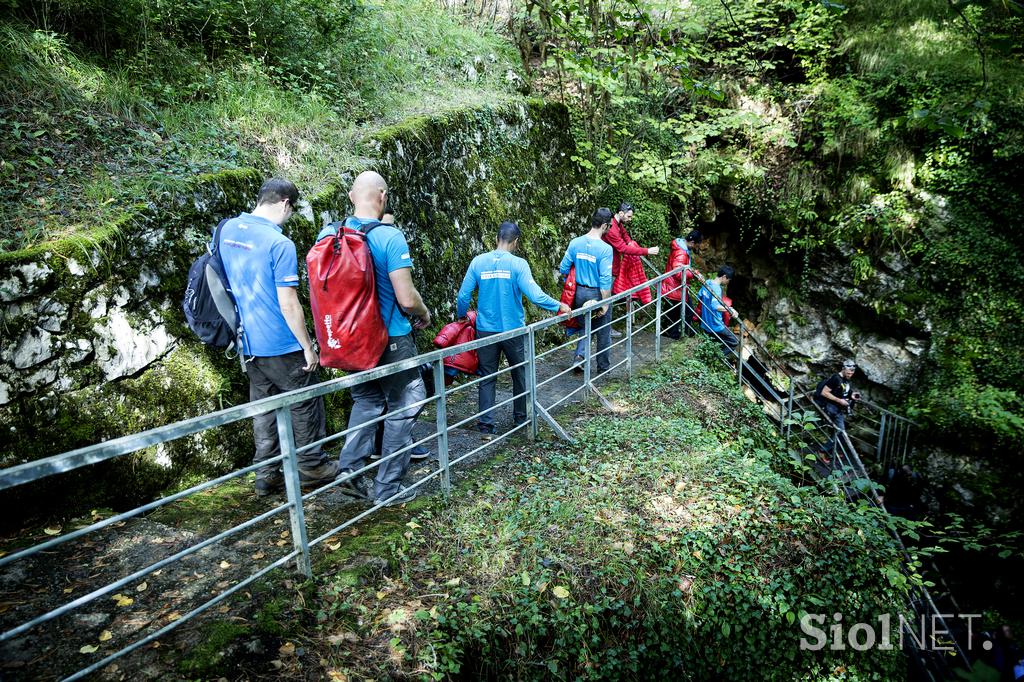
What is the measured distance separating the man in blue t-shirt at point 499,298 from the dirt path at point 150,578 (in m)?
1.14

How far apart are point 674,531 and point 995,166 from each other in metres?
10.5

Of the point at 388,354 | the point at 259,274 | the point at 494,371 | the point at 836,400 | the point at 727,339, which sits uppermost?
the point at 259,274

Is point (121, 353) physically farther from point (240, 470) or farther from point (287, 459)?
point (240, 470)

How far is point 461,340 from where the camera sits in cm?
554

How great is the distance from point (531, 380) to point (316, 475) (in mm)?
2071

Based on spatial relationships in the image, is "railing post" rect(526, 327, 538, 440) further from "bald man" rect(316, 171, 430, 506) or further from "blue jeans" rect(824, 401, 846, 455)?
"blue jeans" rect(824, 401, 846, 455)

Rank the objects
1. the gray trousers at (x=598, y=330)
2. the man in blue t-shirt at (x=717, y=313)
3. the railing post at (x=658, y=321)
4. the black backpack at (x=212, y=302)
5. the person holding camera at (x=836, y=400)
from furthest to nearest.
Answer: the person holding camera at (x=836, y=400), the man in blue t-shirt at (x=717, y=313), the railing post at (x=658, y=321), the gray trousers at (x=598, y=330), the black backpack at (x=212, y=302)

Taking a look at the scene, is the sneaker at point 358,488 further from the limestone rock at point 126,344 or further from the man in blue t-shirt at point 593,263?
the man in blue t-shirt at point 593,263

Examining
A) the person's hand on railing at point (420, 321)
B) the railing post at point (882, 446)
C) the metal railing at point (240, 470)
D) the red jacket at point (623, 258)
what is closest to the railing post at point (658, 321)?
Result: the red jacket at point (623, 258)

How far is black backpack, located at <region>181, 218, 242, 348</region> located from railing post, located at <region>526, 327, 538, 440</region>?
92.4 inches

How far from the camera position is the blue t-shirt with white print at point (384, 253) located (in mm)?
3816

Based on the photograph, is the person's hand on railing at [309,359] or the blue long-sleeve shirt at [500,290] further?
the blue long-sleeve shirt at [500,290]

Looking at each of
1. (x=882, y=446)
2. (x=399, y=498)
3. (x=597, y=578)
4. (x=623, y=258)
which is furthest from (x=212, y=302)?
(x=882, y=446)

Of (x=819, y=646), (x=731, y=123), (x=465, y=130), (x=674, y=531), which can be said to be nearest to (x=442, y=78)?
(x=465, y=130)
